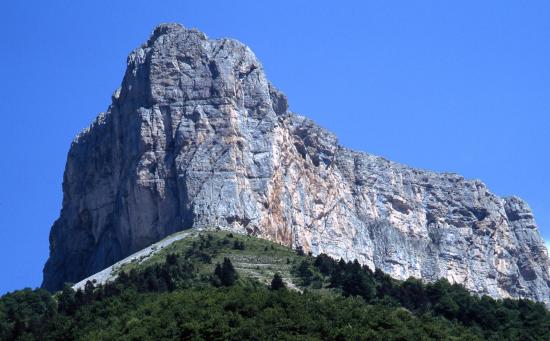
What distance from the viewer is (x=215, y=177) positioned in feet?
484

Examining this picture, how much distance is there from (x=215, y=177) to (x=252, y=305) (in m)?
56.2

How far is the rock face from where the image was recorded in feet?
488

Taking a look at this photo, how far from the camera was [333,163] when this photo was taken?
600ft

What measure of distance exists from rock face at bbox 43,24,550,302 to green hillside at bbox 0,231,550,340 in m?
10.9

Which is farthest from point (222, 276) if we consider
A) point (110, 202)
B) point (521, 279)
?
point (521, 279)

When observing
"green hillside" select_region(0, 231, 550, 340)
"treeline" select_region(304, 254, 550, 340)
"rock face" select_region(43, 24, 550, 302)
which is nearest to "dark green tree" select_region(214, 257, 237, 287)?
"green hillside" select_region(0, 231, 550, 340)

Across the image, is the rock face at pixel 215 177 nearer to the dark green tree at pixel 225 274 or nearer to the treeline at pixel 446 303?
the treeline at pixel 446 303

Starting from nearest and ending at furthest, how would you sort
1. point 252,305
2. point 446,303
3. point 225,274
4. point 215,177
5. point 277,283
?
1. point 252,305
2. point 277,283
3. point 225,274
4. point 446,303
5. point 215,177

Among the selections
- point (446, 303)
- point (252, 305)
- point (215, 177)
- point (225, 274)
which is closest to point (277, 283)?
point (225, 274)

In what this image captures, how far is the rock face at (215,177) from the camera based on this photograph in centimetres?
14862

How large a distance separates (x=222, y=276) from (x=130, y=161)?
4460cm

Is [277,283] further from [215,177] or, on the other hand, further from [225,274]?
[215,177]

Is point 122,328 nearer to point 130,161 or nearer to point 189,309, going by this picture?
point 189,309

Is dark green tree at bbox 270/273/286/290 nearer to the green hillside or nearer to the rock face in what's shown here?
the green hillside
